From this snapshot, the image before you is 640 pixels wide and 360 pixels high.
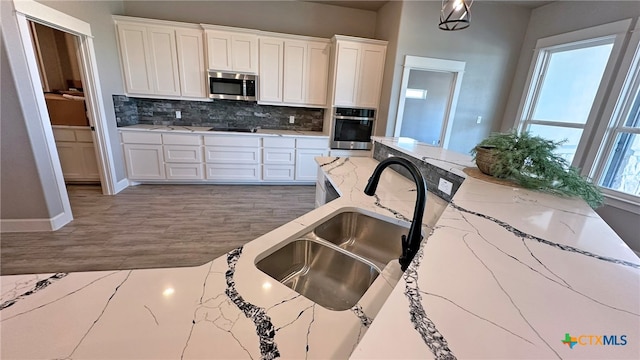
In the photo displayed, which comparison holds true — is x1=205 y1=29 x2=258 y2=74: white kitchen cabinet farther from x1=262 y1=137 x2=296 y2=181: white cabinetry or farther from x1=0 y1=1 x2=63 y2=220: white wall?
x1=0 y1=1 x2=63 y2=220: white wall

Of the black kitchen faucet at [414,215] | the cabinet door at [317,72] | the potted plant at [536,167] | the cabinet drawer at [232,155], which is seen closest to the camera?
the black kitchen faucet at [414,215]

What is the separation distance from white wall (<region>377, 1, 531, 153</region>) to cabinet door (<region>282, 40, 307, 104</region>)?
4.18ft

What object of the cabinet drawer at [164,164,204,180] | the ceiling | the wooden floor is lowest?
the wooden floor

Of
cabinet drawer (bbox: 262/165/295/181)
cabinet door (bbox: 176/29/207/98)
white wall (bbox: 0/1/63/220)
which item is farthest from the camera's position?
cabinet drawer (bbox: 262/165/295/181)

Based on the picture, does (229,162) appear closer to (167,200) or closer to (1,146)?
(167,200)

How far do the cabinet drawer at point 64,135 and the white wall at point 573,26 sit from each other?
6337mm

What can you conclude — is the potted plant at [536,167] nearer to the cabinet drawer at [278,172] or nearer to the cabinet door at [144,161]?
the cabinet drawer at [278,172]

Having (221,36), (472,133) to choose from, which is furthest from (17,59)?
(472,133)

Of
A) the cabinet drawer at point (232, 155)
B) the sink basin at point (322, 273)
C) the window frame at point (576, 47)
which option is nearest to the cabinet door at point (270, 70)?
the cabinet drawer at point (232, 155)

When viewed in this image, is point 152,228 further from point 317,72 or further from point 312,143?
point 317,72

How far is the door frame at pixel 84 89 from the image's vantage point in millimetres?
2191

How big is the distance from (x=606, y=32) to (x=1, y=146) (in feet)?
19.9

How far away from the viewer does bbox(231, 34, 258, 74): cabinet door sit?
3.66 m

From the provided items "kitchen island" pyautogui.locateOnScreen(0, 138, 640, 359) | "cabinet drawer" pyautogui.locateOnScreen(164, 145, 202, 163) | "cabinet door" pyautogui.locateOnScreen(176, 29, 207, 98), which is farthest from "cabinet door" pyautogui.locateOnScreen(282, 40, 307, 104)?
"kitchen island" pyautogui.locateOnScreen(0, 138, 640, 359)
